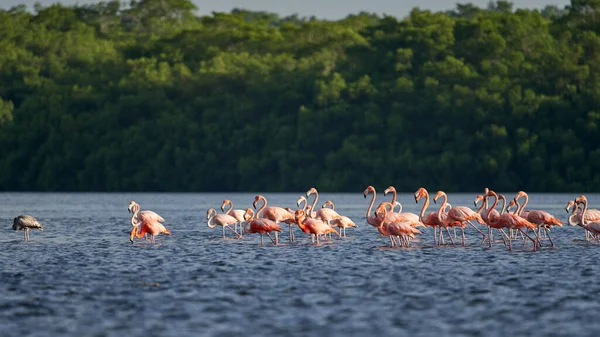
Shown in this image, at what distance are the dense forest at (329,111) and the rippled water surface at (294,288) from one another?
45.4 meters

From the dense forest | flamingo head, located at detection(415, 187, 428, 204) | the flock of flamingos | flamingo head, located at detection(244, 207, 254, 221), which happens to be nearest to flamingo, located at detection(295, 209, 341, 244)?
the flock of flamingos

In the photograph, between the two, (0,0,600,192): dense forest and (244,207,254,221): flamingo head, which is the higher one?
(0,0,600,192): dense forest

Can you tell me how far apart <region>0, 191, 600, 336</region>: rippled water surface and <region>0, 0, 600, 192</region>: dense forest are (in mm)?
45416

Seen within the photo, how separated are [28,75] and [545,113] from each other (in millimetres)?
38422

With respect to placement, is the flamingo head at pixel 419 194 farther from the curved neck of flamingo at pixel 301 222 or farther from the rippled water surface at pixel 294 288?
the curved neck of flamingo at pixel 301 222

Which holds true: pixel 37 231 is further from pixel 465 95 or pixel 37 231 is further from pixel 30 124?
pixel 30 124

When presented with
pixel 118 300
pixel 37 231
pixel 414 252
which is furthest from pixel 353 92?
pixel 118 300

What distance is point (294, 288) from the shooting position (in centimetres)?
1780

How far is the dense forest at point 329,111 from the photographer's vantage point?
72.6 metres

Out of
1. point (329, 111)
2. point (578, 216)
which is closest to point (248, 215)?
point (578, 216)

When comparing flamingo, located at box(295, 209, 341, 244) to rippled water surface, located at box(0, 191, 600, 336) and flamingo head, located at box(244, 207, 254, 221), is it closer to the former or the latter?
rippled water surface, located at box(0, 191, 600, 336)

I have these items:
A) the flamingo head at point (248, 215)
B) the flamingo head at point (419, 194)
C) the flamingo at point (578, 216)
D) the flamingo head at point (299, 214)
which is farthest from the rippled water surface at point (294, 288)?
the flamingo head at point (248, 215)

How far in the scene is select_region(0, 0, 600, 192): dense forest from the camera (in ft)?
238

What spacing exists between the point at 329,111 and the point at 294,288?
2345 inches
